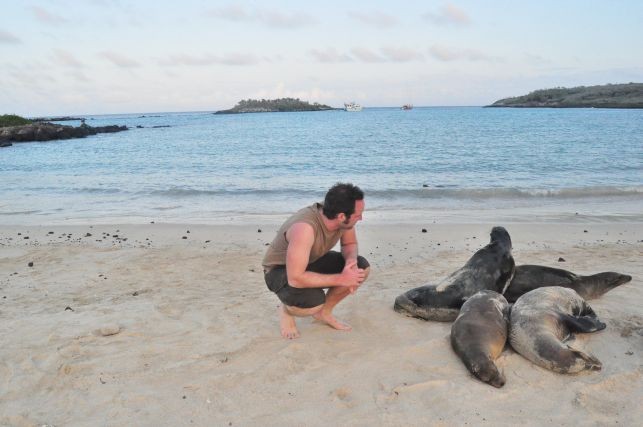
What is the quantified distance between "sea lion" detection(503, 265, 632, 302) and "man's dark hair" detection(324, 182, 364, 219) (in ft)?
8.80

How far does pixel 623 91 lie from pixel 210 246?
128 meters

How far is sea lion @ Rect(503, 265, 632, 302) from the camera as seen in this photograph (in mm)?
6152

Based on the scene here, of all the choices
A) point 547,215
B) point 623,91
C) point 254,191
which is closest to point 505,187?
point 547,215

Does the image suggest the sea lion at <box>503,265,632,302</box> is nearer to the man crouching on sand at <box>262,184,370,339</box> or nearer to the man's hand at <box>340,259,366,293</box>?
the man crouching on sand at <box>262,184,370,339</box>

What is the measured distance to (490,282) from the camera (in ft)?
19.6

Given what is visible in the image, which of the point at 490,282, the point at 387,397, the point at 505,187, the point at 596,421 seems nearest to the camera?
the point at 596,421

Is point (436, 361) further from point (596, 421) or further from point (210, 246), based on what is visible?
point (210, 246)

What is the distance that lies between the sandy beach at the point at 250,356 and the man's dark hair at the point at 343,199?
4.44 ft

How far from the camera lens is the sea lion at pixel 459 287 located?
568cm

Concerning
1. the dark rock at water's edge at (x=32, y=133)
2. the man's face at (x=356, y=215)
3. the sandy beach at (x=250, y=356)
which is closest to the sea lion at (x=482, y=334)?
the sandy beach at (x=250, y=356)

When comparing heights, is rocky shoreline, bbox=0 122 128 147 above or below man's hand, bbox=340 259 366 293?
above

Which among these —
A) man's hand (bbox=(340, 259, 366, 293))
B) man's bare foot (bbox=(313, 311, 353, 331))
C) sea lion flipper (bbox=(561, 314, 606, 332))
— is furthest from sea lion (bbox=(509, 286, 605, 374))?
man's bare foot (bbox=(313, 311, 353, 331))

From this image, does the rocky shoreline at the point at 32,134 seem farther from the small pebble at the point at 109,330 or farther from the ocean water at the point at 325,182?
the small pebble at the point at 109,330

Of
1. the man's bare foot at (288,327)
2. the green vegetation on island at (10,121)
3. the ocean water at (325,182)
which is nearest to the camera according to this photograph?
the man's bare foot at (288,327)
